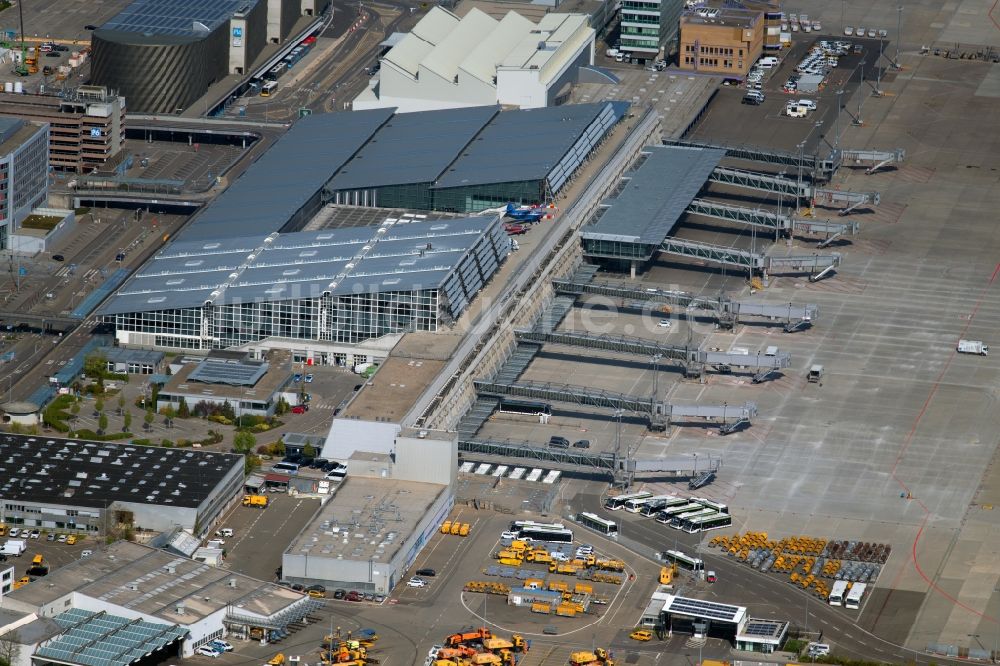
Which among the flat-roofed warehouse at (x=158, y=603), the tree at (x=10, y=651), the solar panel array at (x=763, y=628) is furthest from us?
the solar panel array at (x=763, y=628)

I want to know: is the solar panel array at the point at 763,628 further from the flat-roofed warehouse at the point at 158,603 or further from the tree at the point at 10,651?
the tree at the point at 10,651

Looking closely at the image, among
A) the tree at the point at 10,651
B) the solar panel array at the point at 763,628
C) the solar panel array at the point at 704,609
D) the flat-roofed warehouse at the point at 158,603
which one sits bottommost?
the solar panel array at the point at 763,628

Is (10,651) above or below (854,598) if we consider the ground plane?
above

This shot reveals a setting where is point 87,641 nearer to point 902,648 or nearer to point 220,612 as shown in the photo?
point 220,612

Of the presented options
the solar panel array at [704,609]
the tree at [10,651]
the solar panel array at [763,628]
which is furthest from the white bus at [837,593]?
the tree at [10,651]

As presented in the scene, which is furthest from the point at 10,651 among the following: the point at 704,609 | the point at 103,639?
the point at 704,609

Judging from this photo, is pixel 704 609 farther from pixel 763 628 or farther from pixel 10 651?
pixel 10 651
